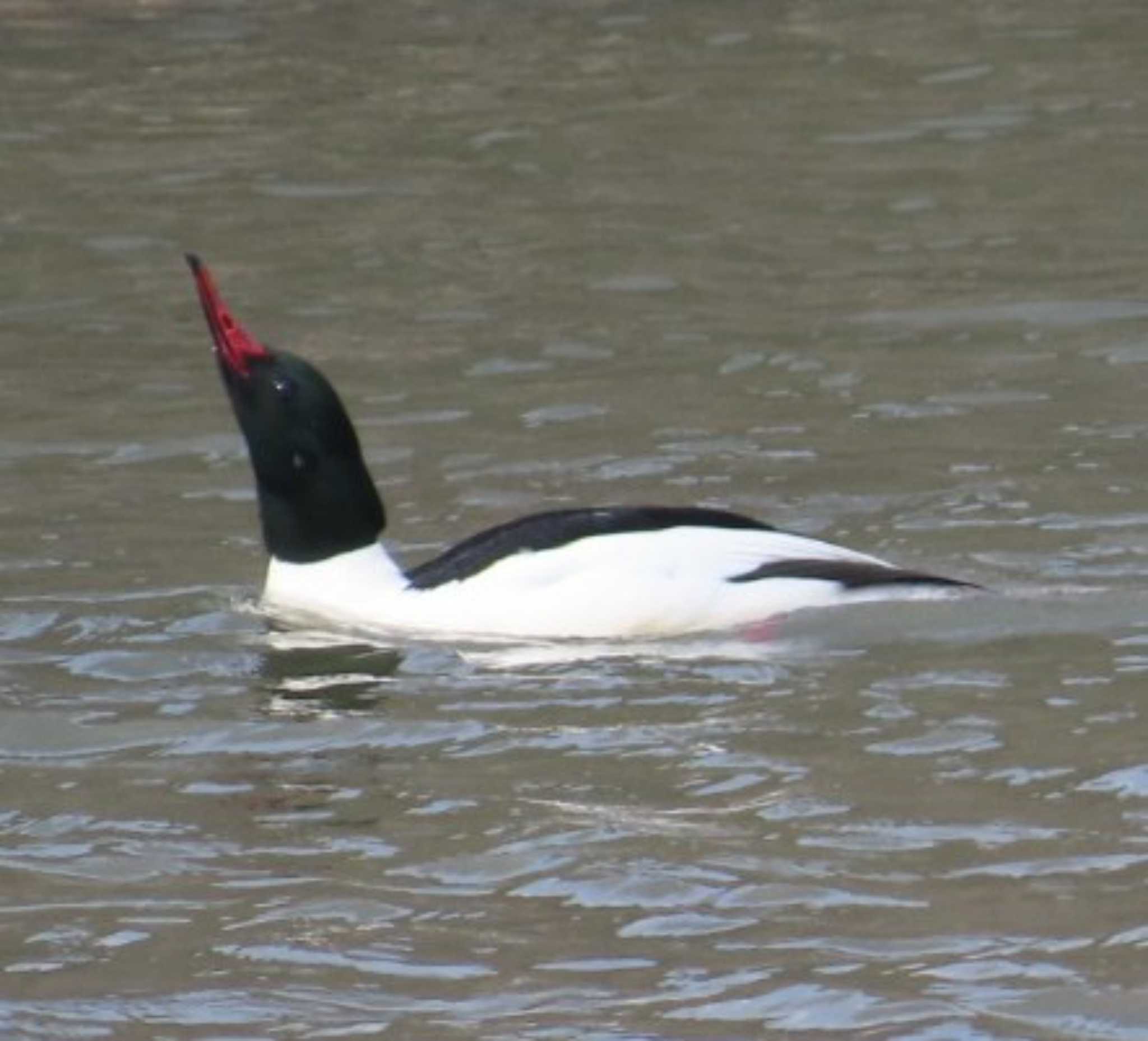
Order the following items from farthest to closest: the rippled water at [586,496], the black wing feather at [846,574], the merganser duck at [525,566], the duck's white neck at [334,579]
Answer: the duck's white neck at [334,579]
the merganser duck at [525,566]
the black wing feather at [846,574]
the rippled water at [586,496]

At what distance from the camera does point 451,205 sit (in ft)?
51.9

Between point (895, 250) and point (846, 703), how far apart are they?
5.77 meters

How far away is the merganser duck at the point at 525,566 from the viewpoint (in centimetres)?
1005

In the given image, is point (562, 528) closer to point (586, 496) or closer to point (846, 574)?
point (846, 574)

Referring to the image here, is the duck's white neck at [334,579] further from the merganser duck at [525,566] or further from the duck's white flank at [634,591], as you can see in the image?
the duck's white flank at [634,591]

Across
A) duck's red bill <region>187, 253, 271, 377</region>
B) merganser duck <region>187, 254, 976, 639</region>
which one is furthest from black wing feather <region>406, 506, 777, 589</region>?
duck's red bill <region>187, 253, 271, 377</region>

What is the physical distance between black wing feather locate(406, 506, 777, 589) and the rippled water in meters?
0.26

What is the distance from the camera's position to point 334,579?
1048 centimetres

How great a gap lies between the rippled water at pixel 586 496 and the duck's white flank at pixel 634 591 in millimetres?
100

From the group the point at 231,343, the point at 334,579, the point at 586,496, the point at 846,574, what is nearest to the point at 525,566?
the point at 334,579

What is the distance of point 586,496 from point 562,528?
1.57 meters

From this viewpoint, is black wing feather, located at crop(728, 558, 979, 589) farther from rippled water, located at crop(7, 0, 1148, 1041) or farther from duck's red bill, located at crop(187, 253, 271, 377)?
duck's red bill, located at crop(187, 253, 271, 377)

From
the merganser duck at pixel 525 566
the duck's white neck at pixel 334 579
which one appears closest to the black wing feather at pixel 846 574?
the merganser duck at pixel 525 566

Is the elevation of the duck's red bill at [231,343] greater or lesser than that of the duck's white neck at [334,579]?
greater
